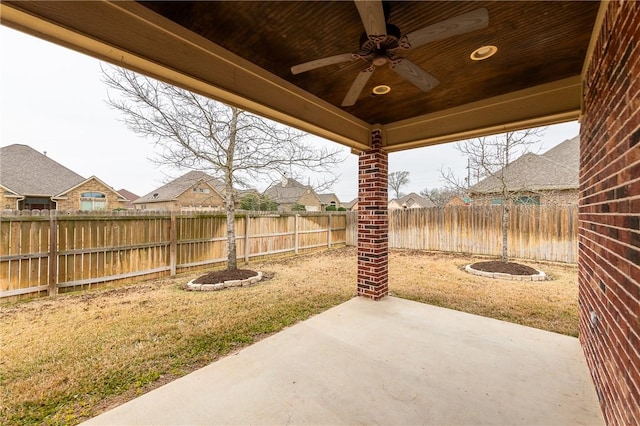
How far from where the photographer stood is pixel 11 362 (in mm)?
2424

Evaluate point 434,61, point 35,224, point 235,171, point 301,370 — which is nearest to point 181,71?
point 434,61

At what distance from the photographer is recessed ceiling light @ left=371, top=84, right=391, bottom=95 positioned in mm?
2670

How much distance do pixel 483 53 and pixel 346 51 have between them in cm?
110

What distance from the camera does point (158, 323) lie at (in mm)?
3299

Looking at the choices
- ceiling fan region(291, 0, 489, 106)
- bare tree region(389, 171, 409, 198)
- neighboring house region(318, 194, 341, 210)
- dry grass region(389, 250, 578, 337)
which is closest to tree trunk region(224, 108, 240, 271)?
dry grass region(389, 250, 578, 337)

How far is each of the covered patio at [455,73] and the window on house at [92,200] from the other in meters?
15.3

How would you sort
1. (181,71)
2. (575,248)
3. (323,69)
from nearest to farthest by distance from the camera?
(181,71)
(323,69)
(575,248)

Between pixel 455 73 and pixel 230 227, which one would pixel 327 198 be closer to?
pixel 230 227

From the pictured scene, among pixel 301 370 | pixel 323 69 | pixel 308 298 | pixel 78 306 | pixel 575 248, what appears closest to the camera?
pixel 301 370

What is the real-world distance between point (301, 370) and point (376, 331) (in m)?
1.03

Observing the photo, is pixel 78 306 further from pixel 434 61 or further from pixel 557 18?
pixel 557 18

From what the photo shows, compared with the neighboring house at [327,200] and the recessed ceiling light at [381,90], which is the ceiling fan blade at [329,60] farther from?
the neighboring house at [327,200]

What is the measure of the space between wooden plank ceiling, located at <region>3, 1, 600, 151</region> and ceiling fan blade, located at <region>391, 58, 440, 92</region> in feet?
0.90

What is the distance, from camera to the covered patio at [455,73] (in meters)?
1.33
